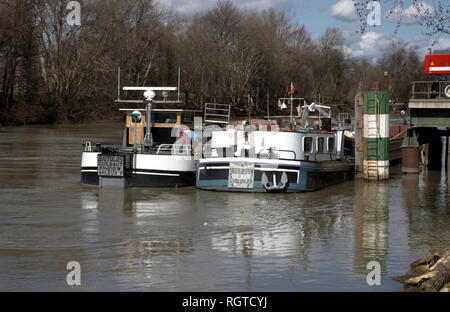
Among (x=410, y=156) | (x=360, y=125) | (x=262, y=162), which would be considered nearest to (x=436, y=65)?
(x=410, y=156)

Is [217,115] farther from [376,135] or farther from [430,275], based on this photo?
[430,275]

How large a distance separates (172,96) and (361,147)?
3625cm

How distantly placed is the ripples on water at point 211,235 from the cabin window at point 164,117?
3379 millimetres

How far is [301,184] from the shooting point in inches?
1074

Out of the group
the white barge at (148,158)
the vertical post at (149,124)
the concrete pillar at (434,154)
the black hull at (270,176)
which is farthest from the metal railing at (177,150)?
the concrete pillar at (434,154)

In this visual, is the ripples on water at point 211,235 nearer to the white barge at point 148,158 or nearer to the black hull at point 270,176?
the black hull at point 270,176

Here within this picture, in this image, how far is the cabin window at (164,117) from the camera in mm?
30000

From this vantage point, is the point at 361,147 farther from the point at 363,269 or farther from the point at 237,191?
the point at 363,269

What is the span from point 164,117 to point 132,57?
5297cm

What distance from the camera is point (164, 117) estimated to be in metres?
30.2

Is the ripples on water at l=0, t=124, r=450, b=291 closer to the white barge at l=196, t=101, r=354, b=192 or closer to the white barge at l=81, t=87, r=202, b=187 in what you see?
the white barge at l=196, t=101, r=354, b=192
